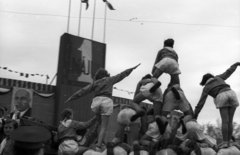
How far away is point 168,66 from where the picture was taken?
588 centimetres

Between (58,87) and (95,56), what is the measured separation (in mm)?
2738

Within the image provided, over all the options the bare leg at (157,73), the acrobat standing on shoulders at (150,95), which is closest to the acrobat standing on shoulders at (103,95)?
the bare leg at (157,73)

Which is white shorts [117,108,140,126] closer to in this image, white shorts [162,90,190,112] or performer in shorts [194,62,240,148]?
white shorts [162,90,190,112]

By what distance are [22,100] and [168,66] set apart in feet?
41.6

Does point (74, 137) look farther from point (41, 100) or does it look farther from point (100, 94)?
point (41, 100)

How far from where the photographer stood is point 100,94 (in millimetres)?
6359

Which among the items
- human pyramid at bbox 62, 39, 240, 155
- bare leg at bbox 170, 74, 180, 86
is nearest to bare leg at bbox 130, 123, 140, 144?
human pyramid at bbox 62, 39, 240, 155

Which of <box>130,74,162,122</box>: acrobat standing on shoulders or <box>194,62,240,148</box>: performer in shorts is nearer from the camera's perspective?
<box>130,74,162,122</box>: acrobat standing on shoulders

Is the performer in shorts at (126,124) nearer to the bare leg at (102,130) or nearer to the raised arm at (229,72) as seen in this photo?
the bare leg at (102,130)

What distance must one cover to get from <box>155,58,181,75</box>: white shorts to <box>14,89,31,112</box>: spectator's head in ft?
41.2

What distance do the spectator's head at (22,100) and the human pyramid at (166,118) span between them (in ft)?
37.5

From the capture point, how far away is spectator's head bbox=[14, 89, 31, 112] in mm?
17138

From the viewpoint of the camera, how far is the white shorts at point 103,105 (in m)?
6.23

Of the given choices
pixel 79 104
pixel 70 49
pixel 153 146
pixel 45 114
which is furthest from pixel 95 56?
pixel 153 146
